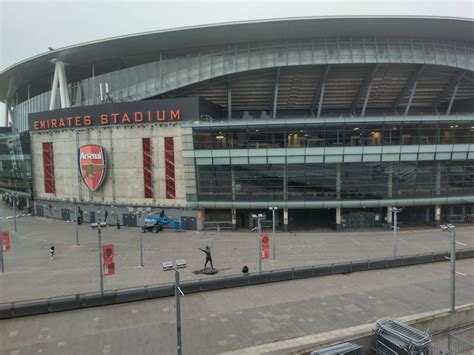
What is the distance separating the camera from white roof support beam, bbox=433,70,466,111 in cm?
5047

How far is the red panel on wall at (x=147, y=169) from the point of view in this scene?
43.2m

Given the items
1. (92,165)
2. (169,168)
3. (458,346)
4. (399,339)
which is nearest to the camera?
(399,339)

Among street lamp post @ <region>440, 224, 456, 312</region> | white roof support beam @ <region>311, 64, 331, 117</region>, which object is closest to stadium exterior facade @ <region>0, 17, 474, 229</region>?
white roof support beam @ <region>311, 64, 331, 117</region>

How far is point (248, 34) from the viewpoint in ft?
151

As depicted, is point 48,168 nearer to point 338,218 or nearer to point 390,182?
point 338,218

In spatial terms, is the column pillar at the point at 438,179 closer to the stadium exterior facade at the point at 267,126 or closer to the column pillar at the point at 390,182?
the stadium exterior facade at the point at 267,126

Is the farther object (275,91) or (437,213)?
(275,91)

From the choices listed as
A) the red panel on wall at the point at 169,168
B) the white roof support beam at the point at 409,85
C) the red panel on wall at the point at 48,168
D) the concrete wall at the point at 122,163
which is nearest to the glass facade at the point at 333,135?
the red panel on wall at the point at 169,168

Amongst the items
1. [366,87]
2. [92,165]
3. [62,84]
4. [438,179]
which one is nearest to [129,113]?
[92,165]

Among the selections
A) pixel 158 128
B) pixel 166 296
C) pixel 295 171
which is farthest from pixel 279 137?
pixel 166 296

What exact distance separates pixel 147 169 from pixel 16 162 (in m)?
29.3

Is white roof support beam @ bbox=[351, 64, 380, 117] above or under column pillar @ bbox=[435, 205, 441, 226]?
above

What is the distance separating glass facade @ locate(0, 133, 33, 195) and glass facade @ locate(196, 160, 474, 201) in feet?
107

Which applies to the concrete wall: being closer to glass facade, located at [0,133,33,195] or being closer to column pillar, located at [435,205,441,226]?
glass facade, located at [0,133,33,195]
